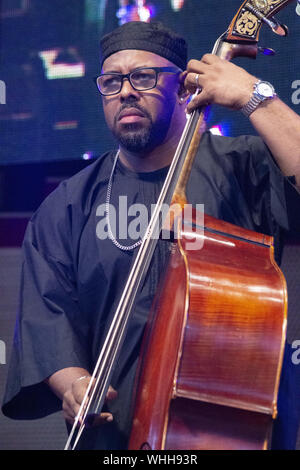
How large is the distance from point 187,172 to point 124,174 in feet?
1.20

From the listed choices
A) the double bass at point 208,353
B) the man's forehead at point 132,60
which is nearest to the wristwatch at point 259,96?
the double bass at point 208,353

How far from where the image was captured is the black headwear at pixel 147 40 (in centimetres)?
152

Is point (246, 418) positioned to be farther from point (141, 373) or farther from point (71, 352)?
point (71, 352)

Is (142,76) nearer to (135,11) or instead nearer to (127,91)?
(127,91)

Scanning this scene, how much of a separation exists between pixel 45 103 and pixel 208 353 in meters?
Result: 1.19

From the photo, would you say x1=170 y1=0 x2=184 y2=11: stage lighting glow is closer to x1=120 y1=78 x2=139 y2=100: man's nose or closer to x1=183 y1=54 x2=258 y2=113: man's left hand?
x1=120 y1=78 x2=139 y2=100: man's nose

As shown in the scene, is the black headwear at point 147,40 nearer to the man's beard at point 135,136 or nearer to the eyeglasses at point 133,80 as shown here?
the eyeglasses at point 133,80

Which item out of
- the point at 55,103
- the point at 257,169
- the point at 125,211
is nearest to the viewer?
the point at 257,169

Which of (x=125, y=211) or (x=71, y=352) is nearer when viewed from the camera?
(x=71, y=352)

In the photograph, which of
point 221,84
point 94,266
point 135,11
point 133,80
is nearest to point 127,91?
point 133,80

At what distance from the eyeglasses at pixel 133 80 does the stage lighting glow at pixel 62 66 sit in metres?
0.50

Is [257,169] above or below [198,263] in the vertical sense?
above

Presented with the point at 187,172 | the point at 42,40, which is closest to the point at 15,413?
the point at 187,172

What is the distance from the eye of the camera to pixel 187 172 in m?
1.21
